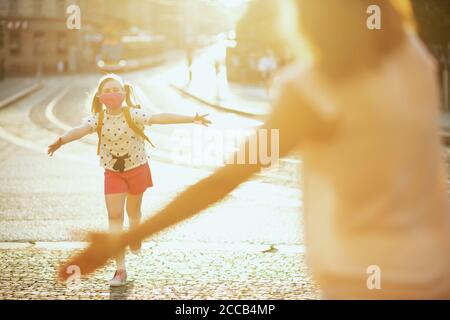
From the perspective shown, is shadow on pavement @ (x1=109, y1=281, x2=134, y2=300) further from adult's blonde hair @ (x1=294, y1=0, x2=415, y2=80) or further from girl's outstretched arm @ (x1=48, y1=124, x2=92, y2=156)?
adult's blonde hair @ (x1=294, y1=0, x2=415, y2=80)

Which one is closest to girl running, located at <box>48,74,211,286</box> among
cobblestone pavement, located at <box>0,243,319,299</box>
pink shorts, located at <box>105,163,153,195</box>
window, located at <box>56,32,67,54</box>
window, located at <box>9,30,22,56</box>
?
pink shorts, located at <box>105,163,153,195</box>

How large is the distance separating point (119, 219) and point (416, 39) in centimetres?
423

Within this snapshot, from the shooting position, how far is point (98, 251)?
1890mm

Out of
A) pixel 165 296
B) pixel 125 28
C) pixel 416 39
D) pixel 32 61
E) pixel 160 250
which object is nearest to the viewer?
pixel 416 39

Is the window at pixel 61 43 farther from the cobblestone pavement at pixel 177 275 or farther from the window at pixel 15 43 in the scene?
the cobblestone pavement at pixel 177 275

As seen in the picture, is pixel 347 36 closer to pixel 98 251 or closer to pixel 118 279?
pixel 98 251

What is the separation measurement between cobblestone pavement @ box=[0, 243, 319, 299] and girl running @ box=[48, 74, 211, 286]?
0.30 meters

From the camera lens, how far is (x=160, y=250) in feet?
23.6

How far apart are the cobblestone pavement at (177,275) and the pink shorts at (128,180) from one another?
2.28 feet

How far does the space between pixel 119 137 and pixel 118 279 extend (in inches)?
40.4

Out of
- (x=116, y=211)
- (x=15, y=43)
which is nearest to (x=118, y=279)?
(x=116, y=211)

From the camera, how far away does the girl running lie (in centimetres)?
579
